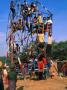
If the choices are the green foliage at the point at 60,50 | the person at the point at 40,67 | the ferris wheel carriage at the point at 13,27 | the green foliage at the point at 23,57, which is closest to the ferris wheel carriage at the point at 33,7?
the ferris wheel carriage at the point at 13,27

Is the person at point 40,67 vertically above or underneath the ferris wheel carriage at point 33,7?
underneath

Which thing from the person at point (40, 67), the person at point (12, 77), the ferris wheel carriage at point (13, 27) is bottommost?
the person at point (12, 77)

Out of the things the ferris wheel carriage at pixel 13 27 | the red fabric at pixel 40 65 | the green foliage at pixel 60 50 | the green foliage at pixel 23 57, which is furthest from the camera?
the green foliage at pixel 60 50

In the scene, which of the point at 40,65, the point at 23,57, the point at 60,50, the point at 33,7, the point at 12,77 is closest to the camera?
the point at 12,77

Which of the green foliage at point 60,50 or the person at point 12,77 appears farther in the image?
the green foliage at point 60,50

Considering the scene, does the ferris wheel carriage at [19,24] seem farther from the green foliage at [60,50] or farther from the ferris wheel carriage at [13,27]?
the green foliage at [60,50]

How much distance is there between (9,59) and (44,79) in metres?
2.90

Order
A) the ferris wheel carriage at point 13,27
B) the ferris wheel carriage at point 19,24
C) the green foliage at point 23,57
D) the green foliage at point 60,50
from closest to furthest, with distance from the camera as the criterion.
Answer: the ferris wheel carriage at point 19,24 → the ferris wheel carriage at point 13,27 → the green foliage at point 23,57 → the green foliage at point 60,50

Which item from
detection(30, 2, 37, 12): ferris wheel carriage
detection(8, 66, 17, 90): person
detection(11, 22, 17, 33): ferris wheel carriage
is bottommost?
detection(8, 66, 17, 90): person

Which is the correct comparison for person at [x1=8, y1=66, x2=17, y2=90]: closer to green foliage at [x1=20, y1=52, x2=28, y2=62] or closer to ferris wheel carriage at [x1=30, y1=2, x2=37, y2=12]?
green foliage at [x1=20, y1=52, x2=28, y2=62]

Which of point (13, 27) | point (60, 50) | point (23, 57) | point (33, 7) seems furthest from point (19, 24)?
point (60, 50)

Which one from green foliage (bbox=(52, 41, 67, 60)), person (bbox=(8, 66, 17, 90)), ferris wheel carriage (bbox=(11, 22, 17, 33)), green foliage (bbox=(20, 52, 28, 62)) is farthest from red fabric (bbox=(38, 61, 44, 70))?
green foliage (bbox=(52, 41, 67, 60))

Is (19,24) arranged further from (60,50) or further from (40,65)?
(60,50)

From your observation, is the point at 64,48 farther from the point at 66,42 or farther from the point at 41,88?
the point at 41,88
